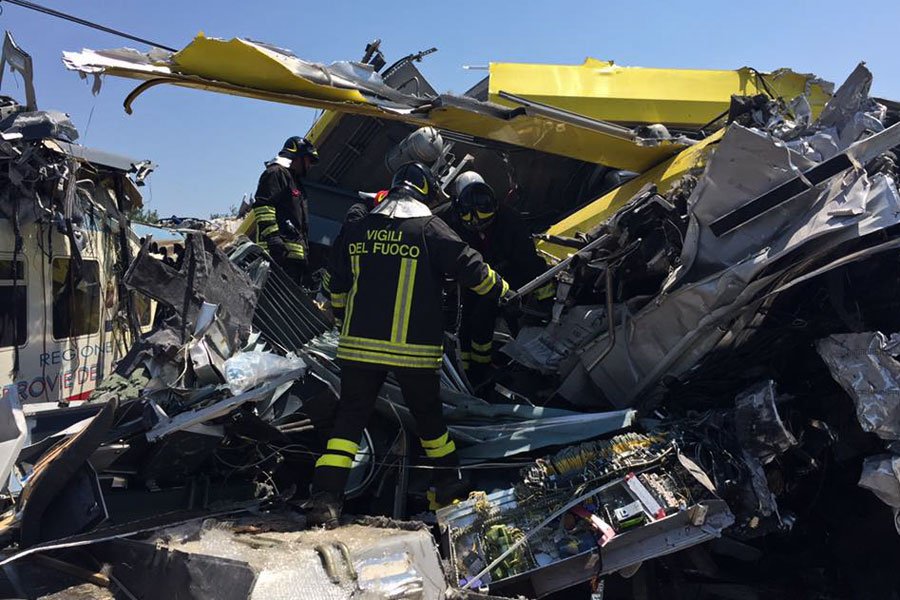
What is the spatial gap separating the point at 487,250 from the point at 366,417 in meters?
1.64

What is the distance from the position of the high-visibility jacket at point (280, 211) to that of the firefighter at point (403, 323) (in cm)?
241

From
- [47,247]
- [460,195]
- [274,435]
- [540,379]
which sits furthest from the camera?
[47,247]

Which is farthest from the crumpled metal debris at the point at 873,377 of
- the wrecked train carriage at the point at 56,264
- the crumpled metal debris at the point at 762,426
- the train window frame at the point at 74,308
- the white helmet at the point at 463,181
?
the train window frame at the point at 74,308

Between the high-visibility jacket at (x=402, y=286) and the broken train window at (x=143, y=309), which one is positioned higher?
the high-visibility jacket at (x=402, y=286)

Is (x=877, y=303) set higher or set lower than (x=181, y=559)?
higher

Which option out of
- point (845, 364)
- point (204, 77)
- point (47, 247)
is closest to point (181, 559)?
point (204, 77)

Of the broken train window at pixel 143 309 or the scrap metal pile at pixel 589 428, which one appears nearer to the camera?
the scrap metal pile at pixel 589 428

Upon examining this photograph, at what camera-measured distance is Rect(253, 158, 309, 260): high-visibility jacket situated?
213 inches

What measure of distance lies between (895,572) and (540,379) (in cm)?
186

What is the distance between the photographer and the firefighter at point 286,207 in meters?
5.42

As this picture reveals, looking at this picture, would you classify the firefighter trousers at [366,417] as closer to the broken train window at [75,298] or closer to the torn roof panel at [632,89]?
the torn roof panel at [632,89]

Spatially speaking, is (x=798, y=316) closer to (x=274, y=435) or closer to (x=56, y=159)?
(x=274, y=435)

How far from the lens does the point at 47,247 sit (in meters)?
5.31

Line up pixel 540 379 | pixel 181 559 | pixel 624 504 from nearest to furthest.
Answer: pixel 181 559 → pixel 624 504 → pixel 540 379
